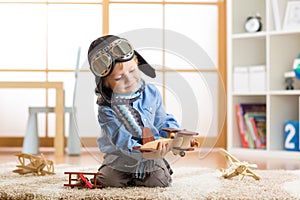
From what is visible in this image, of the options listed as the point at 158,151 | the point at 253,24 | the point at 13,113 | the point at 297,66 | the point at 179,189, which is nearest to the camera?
the point at 158,151

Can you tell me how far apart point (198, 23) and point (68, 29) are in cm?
81

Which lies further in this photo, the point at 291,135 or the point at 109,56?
the point at 291,135

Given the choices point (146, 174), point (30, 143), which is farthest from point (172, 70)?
point (30, 143)

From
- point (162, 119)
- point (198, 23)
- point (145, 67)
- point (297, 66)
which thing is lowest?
point (162, 119)

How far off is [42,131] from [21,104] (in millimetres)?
211

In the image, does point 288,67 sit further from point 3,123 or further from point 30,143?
point 3,123

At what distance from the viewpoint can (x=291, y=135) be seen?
3.04 meters

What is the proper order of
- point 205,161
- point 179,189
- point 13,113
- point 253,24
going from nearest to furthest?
1. point 179,189
2. point 205,161
3. point 253,24
4. point 13,113

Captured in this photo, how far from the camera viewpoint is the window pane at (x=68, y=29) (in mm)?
3641

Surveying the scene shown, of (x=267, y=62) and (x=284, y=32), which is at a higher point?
(x=284, y=32)

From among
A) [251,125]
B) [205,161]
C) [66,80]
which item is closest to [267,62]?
[251,125]

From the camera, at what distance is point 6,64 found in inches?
143

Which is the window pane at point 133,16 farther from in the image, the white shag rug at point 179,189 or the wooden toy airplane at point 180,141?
the wooden toy airplane at point 180,141

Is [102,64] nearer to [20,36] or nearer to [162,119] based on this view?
[162,119]
